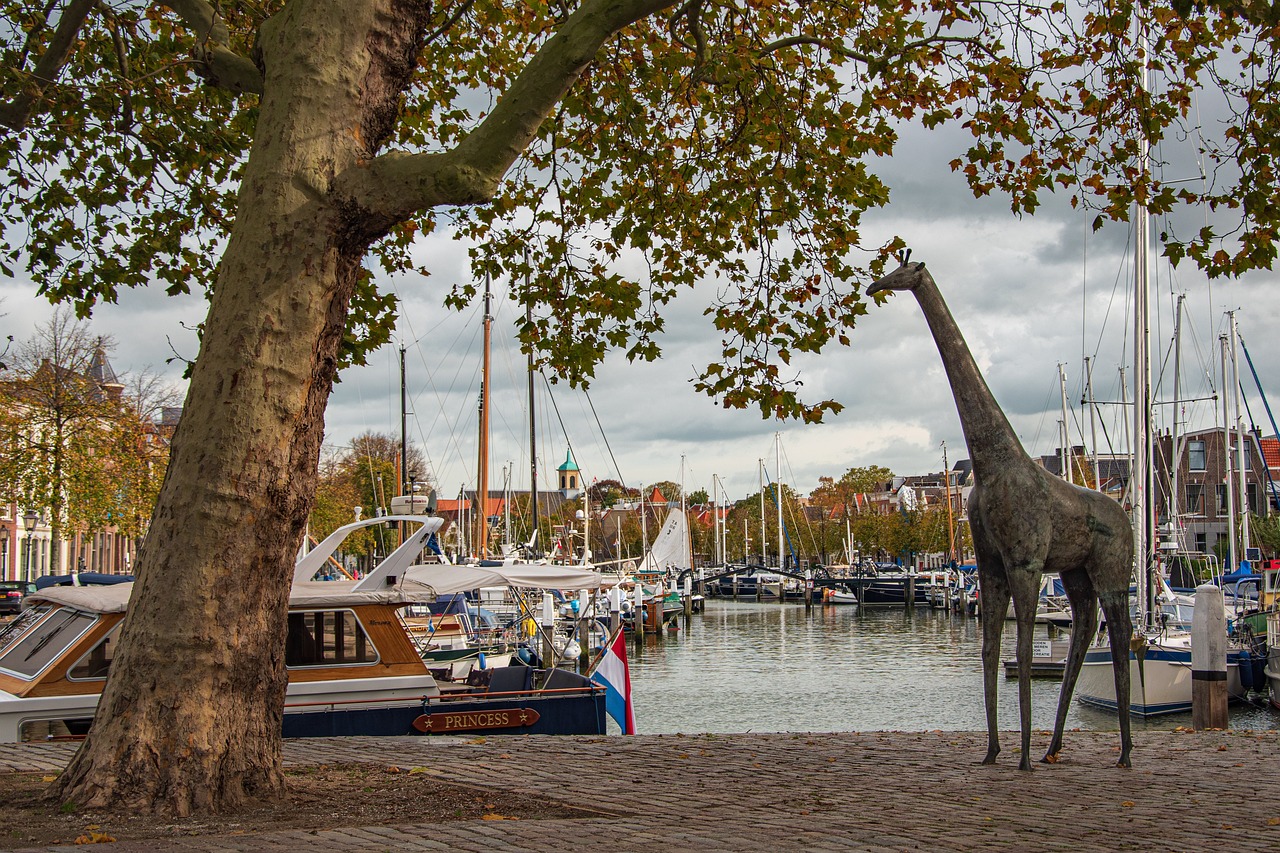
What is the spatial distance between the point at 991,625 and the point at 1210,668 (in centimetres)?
942

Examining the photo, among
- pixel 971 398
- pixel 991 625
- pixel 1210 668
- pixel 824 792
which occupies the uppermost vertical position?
pixel 971 398

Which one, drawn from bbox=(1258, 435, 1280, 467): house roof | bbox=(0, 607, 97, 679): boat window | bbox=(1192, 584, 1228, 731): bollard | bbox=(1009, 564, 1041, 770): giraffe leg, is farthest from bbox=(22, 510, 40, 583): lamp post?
bbox=(1258, 435, 1280, 467): house roof

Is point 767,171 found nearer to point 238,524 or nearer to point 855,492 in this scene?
point 238,524

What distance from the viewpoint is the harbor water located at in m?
29.8

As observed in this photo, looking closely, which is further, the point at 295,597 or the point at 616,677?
the point at 616,677

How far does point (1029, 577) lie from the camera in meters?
9.28

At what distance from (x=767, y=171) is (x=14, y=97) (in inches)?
287

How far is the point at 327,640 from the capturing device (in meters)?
14.4

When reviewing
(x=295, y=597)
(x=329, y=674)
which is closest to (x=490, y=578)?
(x=329, y=674)

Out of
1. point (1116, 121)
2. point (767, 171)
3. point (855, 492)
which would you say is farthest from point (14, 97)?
point (855, 492)

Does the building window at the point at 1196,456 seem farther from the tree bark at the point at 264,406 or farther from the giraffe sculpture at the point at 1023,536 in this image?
the tree bark at the point at 264,406

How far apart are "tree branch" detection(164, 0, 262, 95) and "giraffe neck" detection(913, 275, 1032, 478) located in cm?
564

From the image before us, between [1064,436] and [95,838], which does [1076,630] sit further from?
[1064,436]

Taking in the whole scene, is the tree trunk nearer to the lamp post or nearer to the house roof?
the lamp post
